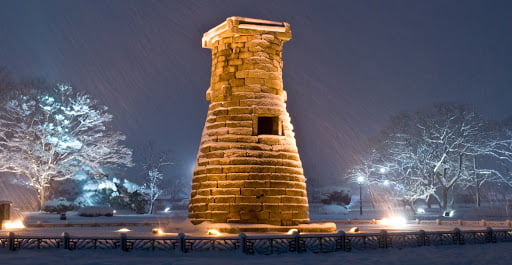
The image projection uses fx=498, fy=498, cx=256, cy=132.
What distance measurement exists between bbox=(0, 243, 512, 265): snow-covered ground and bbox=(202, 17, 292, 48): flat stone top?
958cm

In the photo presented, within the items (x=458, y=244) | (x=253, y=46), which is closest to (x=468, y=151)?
(x=458, y=244)

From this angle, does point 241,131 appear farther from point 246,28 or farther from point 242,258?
point 242,258

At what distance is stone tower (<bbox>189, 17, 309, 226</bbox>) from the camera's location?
19156mm

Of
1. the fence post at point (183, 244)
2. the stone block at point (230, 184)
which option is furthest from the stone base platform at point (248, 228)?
the fence post at point (183, 244)

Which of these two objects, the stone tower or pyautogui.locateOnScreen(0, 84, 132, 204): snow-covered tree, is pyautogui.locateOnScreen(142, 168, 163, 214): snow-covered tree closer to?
pyautogui.locateOnScreen(0, 84, 132, 204): snow-covered tree

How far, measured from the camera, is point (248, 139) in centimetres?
1984

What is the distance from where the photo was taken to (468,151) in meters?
44.3

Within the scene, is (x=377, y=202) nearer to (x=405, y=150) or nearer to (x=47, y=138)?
(x=405, y=150)

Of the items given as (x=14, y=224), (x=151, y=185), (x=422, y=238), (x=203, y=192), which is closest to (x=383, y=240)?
(x=422, y=238)

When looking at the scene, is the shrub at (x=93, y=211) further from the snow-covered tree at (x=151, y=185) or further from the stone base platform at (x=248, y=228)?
the stone base platform at (x=248, y=228)

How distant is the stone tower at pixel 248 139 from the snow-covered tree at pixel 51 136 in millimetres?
22765

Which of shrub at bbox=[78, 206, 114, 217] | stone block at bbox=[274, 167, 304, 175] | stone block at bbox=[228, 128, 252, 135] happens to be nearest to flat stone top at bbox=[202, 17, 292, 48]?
stone block at bbox=[228, 128, 252, 135]

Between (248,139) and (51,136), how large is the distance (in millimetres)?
25262

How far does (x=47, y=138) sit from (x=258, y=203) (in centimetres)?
2575
